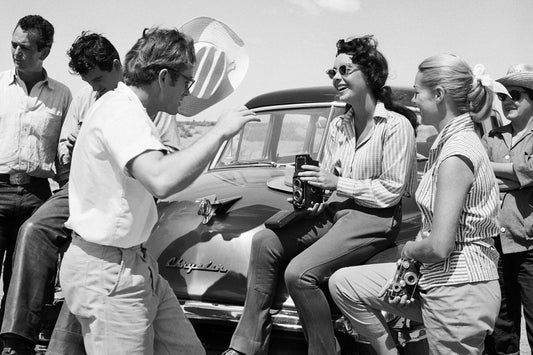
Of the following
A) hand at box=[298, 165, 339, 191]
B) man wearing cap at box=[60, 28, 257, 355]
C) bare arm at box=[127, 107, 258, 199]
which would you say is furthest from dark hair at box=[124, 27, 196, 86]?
hand at box=[298, 165, 339, 191]

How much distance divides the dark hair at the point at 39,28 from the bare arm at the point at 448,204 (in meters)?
3.26

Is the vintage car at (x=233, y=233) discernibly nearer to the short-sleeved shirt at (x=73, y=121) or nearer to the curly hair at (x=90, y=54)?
the short-sleeved shirt at (x=73, y=121)

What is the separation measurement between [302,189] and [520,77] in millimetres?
1578

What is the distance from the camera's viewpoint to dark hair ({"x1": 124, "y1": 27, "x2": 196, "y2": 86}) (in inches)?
126

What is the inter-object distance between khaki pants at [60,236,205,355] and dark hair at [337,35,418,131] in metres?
1.89

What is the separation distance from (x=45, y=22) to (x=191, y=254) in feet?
6.78

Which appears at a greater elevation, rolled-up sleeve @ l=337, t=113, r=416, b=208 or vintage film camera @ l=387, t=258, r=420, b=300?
rolled-up sleeve @ l=337, t=113, r=416, b=208

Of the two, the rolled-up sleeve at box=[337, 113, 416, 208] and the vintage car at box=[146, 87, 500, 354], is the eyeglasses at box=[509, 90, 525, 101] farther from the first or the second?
the rolled-up sleeve at box=[337, 113, 416, 208]

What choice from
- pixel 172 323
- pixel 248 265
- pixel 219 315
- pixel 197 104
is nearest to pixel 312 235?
pixel 248 265

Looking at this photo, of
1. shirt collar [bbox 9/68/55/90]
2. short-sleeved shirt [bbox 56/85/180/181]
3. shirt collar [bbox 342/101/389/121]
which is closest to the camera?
shirt collar [bbox 342/101/389/121]

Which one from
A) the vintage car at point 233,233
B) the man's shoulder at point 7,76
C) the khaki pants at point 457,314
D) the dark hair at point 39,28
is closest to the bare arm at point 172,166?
the khaki pants at point 457,314

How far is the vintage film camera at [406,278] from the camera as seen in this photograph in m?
3.28

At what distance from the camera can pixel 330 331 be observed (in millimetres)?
3926

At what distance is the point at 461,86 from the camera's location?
3311 millimetres
